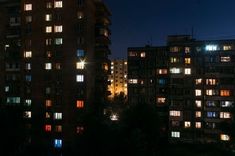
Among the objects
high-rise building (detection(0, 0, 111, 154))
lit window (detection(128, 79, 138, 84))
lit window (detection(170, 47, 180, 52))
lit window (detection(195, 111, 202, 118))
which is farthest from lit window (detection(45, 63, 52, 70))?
lit window (detection(195, 111, 202, 118))

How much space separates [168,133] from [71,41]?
34.8 m

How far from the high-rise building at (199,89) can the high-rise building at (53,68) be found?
65.3ft

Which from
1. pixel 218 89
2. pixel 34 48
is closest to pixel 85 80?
pixel 34 48

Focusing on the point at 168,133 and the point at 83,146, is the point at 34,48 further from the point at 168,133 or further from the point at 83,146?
the point at 168,133

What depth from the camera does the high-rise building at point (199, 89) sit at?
76.4 metres

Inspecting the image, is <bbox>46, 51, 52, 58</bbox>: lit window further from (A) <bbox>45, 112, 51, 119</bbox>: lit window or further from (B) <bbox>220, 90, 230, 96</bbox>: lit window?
(B) <bbox>220, 90, 230, 96</bbox>: lit window

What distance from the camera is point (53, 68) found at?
72.6 m

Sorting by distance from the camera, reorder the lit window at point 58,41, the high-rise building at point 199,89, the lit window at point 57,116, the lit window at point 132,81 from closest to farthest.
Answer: the lit window at point 57,116
the lit window at point 58,41
the high-rise building at point 199,89
the lit window at point 132,81

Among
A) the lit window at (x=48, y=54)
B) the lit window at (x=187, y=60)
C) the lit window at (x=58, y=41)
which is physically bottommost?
the lit window at (x=187, y=60)

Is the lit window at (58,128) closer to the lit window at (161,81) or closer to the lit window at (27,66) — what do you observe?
the lit window at (27,66)

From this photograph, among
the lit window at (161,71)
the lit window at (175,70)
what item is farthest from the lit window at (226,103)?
the lit window at (161,71)

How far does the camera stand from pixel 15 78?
7631cm

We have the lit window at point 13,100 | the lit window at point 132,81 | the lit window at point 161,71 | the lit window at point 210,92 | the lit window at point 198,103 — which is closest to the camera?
the lit window at point 13,100

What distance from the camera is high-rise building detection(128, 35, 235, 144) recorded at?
3009 inches
